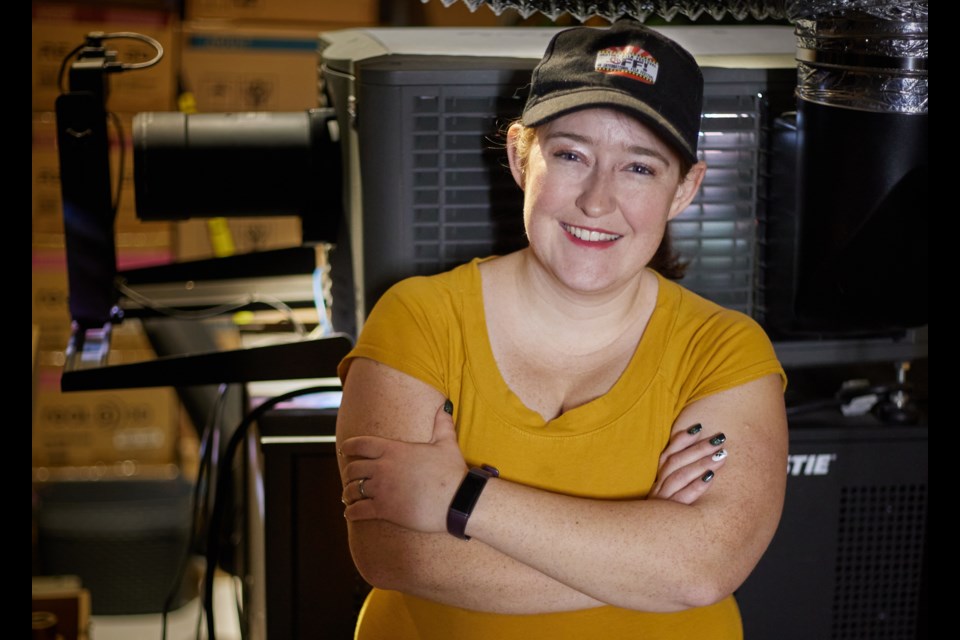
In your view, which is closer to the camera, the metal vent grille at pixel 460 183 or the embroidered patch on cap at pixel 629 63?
the embroidered patch on cap at pixel 629 63

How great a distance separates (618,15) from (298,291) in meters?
0.75

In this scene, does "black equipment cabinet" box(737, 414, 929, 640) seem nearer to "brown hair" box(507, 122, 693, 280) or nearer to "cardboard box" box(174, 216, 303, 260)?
"brown hair" box(507, 122, 693, 280)

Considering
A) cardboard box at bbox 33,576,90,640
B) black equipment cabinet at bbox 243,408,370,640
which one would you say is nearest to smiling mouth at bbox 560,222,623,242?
black equipment cabinet at bbox 243,408,370,640

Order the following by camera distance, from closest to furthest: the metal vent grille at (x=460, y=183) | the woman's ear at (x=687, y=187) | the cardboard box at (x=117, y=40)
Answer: the woman's ear at (x=687, y=187) → the metal vent grille at (x=460, y=183) → the cardboard box at (x=117, y=40)

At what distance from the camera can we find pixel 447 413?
45.7 inches

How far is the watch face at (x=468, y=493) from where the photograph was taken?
3.54 feet

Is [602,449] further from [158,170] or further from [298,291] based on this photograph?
[298,291]

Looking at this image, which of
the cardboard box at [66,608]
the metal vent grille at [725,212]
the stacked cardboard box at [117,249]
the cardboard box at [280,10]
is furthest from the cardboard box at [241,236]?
the metal vent grille at [725,212]

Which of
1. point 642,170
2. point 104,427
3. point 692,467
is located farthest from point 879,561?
point 104,427

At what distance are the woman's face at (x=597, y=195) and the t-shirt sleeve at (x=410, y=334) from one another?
131mm

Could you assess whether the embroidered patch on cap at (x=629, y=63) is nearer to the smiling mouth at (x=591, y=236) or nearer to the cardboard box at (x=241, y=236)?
the smiling mouth at (x=591, y=236)

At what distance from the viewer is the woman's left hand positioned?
1.09 m

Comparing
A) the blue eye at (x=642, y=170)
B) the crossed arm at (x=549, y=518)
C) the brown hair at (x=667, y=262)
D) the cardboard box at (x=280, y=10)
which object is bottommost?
the crossed arm at (x=549, y=518)

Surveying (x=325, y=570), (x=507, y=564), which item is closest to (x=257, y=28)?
(x=325, y=570)
